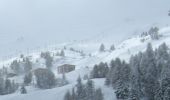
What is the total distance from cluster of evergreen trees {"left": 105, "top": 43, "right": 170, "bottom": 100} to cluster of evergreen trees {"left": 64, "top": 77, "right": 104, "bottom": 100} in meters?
6.35

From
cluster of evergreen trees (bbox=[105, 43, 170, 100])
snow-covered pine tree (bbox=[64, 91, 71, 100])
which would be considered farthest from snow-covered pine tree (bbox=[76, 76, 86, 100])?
cluster of evergreen trees (bbox=[105, 43, 170, 100])

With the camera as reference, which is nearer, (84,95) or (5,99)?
(84,95)

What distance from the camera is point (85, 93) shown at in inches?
4751

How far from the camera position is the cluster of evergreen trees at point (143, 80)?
114250 mm

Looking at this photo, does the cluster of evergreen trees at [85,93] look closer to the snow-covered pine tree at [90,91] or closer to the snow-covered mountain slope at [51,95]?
the snow-covered pine tree at [90,91]

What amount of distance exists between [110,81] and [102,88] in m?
4.42

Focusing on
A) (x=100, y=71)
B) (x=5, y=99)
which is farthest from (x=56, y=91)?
(x=100, y=71)

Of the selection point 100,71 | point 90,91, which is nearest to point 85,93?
point 90,91

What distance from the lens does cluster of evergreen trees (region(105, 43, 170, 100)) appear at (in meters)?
114

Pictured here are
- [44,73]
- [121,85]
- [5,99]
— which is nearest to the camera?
[121,85]

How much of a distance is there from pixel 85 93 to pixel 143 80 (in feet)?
53.5

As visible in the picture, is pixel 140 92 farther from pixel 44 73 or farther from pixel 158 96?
pixel 44 73

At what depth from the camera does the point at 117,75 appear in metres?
125

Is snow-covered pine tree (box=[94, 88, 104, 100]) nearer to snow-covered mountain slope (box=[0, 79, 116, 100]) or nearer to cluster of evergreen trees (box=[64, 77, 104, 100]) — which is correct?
cluster of evergreen trees (box=[64, 77, 104, 100])
